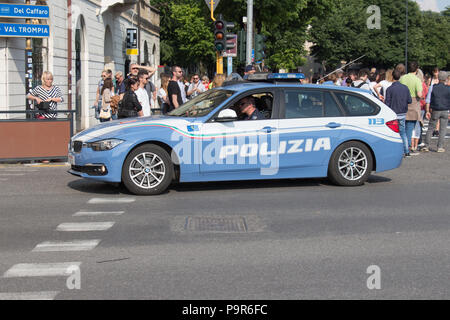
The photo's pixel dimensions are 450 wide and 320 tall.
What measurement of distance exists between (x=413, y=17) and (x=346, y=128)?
75.0 m

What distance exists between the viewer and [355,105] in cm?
1052

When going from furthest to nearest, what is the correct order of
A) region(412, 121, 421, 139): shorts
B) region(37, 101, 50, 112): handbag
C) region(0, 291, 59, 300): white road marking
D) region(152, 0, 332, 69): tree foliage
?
region(152, 0, 332, 69): tree foliage < region(412, 121, 421, 139): shorts < region(37, 101, 50, 112): handbag < region(0, 291, 59, 300): white road marking

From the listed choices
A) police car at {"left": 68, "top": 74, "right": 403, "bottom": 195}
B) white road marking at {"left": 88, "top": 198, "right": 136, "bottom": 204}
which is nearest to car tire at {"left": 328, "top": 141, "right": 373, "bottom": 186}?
police car at {"left": 68, "top": 74, "right": 403, "bottom": 195}

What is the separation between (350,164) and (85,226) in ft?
14.9

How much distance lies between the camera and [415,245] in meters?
6.64

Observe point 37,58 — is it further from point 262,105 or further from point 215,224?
point 215,224

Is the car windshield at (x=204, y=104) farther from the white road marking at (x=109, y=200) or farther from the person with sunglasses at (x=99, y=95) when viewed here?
the person with sunglasses at (x=99, y=95)

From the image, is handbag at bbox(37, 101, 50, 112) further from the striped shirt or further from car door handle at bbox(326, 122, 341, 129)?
car door handle at bbox(326, 122, 341, 129)

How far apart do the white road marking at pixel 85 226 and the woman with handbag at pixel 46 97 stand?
21.5 feet

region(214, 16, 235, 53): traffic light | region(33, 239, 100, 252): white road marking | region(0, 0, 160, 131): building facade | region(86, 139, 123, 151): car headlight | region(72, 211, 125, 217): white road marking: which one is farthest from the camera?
region(214, 16, 235, 53): traffic light

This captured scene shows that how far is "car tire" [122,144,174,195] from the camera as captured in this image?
9.39 metres

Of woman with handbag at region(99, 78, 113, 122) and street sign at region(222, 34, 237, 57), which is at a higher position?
street sign at region(222, 34, 237, 57)

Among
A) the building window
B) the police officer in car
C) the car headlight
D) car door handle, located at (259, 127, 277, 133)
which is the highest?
the building window
